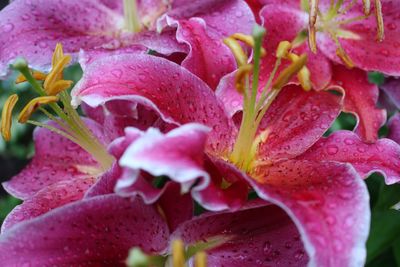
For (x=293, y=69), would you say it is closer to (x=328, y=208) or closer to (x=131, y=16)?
(x=328, y=208)

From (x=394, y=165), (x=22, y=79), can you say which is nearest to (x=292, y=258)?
(x=394, y=165)

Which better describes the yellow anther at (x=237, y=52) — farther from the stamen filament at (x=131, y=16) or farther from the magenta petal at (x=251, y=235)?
the stamen filament at (x=131, y=16)

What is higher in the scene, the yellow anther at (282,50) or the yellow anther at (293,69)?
the yellow anther at (293,69)

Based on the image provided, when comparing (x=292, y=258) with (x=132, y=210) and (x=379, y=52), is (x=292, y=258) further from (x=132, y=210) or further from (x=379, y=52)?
(x=379, y=52)

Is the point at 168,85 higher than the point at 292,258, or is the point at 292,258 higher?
the point at 168,85

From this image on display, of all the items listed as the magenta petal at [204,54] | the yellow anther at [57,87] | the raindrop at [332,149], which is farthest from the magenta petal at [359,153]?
the yellow anther at [57,87]

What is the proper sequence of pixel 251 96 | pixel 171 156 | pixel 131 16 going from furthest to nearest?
pixel 131 16 → pixel 251 96 → pixel 171 156

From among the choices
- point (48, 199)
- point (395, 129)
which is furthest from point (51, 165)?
point (395, 129)
